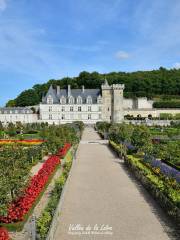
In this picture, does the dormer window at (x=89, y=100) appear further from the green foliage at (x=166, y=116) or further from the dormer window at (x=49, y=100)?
the green foliage at (x=166, y=116)

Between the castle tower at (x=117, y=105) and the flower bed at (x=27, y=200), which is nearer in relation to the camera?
the flower bed at (x=27, y=200)

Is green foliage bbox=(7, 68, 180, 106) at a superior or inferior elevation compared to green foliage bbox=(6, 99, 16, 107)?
superior

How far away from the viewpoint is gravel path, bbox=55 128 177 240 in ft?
28.9

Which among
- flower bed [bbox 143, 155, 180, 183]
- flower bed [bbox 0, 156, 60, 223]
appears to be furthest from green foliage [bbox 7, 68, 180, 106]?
flower bed [bbox 0, 156, 60, 223]

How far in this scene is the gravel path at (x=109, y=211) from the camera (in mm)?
8797

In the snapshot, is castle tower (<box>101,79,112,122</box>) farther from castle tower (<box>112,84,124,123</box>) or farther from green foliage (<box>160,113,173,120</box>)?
green foliage (<box>160,113,173,120</box>)

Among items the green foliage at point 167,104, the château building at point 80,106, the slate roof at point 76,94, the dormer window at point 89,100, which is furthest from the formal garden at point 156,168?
the green foliage at point 167,104

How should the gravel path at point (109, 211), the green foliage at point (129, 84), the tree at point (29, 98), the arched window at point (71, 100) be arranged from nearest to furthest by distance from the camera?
the gravel path at point (109, 211) → the arched window at point (71, 100) → the green foliage at point (129, 84) → the tree at point (29, 98)

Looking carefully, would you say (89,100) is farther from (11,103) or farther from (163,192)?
(163,192)

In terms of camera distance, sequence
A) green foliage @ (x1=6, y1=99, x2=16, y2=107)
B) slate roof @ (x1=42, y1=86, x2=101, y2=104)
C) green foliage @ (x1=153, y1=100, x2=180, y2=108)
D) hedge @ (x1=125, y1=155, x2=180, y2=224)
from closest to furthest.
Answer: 1. hedge @ (x1=125, y1=155, x2=180, y2=224)
2. slate roof @ (x1=42, y1=86, x2=101, y2=104)
3. green foliage @ (x1=153, y1=100, x2=180, y2=108)
4. green foliage @ (x1=6, y1=99, x2=16, y2=107)

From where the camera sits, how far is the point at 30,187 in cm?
1220

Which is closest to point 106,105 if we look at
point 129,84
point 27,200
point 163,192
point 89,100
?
point 89,100

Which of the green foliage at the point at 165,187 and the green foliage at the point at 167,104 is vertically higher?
the green foliage at the point at 167,104

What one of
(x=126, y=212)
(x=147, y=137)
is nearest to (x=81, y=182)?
(x=126, y=212)
